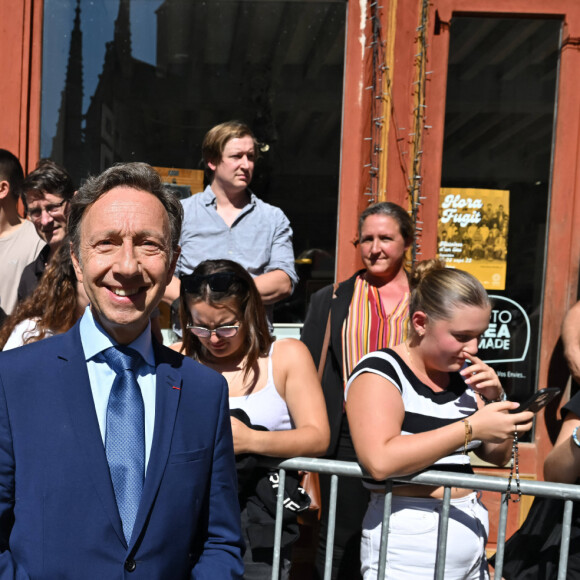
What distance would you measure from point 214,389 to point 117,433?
30 cm

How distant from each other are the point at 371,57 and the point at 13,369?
3.85m

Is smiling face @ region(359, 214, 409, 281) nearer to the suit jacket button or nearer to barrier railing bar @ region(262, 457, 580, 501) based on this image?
barrier railing bar @ region(262, 457, 580, 501)

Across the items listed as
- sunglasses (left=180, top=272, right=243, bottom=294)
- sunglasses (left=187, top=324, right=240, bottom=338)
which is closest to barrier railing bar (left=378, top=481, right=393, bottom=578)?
sunglasses (left=187, top=324, right=240, bottom=338)

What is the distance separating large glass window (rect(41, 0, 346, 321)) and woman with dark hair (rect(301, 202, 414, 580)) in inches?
39.6

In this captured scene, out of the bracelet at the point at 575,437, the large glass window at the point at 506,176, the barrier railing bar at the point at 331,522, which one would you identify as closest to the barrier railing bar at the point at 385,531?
the barrier railing bar at the point at 331,522

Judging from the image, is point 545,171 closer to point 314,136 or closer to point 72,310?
point 314,136

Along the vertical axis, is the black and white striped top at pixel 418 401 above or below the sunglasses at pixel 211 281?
below

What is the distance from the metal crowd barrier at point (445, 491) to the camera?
2435 millimetres

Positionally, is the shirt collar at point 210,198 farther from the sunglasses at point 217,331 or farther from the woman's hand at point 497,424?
the woman's hand at point 497,424

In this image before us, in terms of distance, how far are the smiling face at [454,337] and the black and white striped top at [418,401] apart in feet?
0.36

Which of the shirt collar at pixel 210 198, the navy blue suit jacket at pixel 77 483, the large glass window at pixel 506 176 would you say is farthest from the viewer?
the large glass window at pixel 506 176

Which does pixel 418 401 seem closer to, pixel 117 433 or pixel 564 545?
pixel 564 545

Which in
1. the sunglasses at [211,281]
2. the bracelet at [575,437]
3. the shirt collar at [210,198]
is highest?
the shirt collar at [210,198]

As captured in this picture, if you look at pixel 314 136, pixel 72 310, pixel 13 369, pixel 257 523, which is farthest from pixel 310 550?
pixel 314 136
